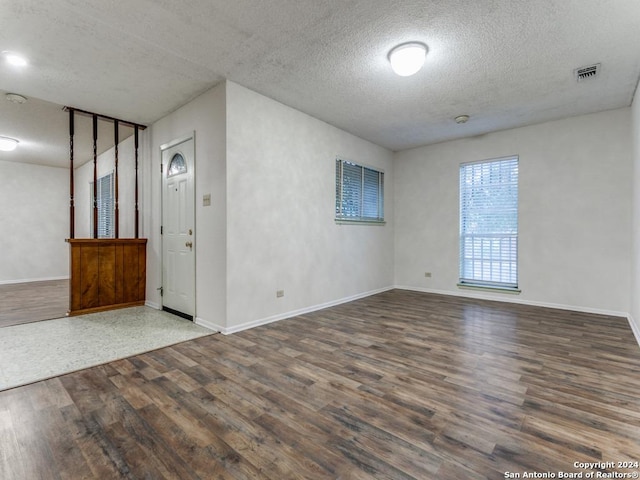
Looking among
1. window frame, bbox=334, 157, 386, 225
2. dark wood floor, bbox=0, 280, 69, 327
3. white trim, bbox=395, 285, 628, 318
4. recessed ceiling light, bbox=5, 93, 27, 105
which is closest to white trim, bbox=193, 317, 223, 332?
dark wood floor, bbox=0, 280, 69, 327

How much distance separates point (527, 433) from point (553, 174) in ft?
14.0

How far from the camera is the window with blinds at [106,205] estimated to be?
6172 millimetres

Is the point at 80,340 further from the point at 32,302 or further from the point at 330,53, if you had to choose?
the point at 330,53

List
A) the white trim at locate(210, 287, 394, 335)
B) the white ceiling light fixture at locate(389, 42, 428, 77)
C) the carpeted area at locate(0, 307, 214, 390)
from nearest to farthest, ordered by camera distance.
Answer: the carpeted area at locate(0, 307, 214, 390)
the white ceiling light fixture at locate(389, 42, 428, 77)
the white trim at locate(210, 287, 394, 335)

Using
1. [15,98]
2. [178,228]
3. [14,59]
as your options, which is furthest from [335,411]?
[15,98]

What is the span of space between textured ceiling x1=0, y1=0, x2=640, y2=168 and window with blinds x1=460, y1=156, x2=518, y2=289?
1083 mm

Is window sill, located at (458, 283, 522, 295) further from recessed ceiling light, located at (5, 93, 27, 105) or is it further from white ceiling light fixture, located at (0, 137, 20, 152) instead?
white ceiling light fixture, located at (0, 137, 20, 152)

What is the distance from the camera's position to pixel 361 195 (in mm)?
5477

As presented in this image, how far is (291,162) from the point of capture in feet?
13.6

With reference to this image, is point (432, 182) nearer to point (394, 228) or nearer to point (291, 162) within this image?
point (394, 228)

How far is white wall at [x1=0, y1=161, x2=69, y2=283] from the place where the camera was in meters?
7.09

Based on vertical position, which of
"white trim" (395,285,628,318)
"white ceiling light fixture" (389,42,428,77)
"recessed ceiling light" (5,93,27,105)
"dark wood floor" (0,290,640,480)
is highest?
"recessed ceiling light" (5,93,27,105)

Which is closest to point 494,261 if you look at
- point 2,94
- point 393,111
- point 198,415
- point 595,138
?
point 595,138

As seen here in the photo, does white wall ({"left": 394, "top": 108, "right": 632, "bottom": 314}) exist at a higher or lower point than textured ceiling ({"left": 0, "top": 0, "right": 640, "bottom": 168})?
lower
